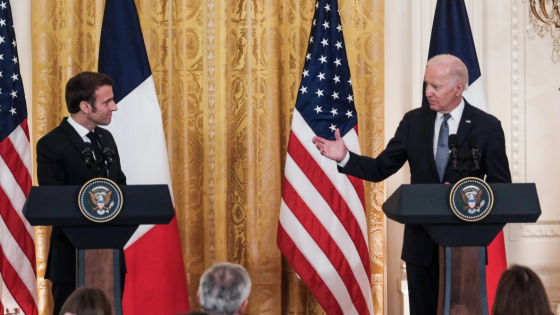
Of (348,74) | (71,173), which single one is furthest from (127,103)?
(348,74)

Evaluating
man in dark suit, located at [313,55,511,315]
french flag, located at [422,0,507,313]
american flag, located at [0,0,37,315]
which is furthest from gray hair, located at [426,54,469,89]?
american flag, located at [0,0,37,315]

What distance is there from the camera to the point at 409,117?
3.85m

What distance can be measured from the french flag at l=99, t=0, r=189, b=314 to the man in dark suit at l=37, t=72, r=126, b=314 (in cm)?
85

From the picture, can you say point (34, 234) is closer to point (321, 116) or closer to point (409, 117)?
point (321, 116)

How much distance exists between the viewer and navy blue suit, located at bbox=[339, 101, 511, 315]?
11.6ft

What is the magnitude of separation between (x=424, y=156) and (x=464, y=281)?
0.72m

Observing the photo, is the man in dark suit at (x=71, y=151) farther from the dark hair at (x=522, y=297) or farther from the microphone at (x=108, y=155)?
the dark hair at (x=522, y=297)

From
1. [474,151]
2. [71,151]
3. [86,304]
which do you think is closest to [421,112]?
[474,151]

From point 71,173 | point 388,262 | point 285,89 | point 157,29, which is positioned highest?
point 157,29

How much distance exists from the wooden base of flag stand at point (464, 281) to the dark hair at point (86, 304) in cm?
159

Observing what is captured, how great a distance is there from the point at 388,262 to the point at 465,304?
90.1 inches

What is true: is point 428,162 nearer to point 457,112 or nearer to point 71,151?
point 457,112

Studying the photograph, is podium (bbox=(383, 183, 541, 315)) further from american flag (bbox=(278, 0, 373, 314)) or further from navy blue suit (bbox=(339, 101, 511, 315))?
american flag (bbox=(278, 0, 373, 314))

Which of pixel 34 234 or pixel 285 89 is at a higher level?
pixel 285 89
